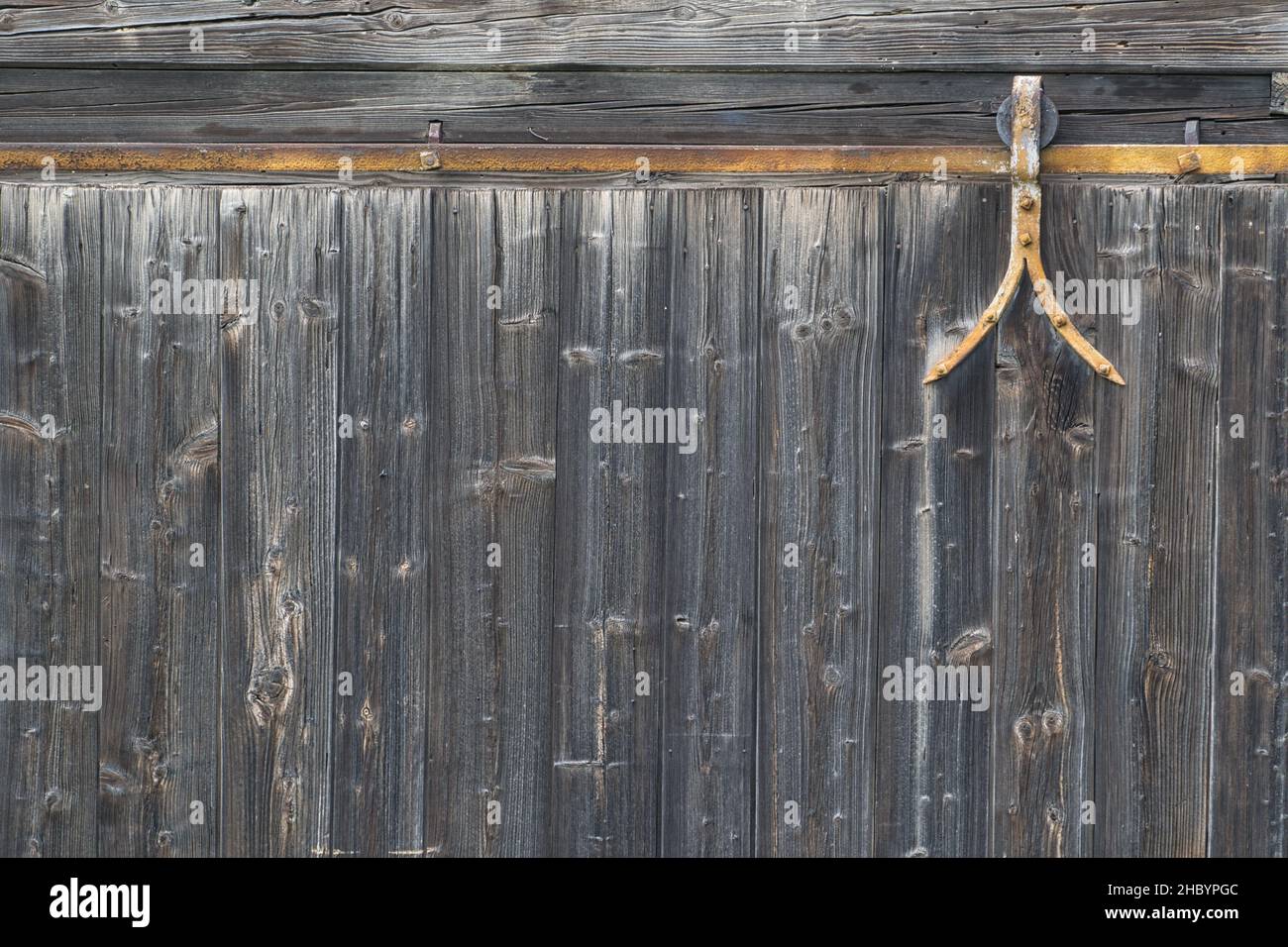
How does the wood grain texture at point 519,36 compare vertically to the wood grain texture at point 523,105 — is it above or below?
above

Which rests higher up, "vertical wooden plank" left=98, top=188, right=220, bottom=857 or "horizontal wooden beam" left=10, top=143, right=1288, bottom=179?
"horizontal wooden beam" left=10, top=143, right=1288, bottom=179

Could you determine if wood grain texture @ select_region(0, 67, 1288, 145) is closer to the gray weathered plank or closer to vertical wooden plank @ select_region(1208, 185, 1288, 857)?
the gray weathered plank

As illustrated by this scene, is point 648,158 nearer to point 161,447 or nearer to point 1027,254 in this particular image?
point 1027,254

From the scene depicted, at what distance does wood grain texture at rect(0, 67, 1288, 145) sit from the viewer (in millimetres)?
2080

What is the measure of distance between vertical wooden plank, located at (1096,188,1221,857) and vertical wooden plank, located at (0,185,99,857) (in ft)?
6.74

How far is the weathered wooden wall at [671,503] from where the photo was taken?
80.6 inches

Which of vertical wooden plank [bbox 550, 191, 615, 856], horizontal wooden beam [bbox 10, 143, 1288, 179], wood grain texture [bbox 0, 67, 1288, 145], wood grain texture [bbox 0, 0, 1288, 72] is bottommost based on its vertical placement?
vertical wooden plank [bbox 550, 191, 615, 856]

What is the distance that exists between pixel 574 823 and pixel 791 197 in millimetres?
1354

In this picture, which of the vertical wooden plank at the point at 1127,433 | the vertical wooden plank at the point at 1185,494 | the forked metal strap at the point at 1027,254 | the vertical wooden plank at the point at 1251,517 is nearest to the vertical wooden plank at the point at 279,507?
the forked metal strap at the point at 1027,254

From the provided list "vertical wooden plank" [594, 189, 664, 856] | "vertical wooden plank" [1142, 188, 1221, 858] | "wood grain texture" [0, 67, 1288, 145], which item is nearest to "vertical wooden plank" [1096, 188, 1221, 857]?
"vertical wooden plank" [1142, 188, 1221, 858]

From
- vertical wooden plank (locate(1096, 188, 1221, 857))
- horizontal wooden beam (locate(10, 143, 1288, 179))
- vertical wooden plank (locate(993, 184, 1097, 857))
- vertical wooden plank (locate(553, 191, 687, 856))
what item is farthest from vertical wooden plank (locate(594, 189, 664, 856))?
vertical wooden plank (locate(1096, 188, 1221, 857))

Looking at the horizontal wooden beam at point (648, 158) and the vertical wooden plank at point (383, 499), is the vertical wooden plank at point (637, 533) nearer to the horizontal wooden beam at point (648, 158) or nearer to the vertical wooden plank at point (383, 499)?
the horizontal wooden beam at point (648, 158)

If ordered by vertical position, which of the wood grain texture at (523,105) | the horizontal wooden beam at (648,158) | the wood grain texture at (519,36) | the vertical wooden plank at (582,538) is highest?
the wood grain texture at (519,36)

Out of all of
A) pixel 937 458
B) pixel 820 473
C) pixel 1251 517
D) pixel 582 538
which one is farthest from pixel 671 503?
pixel 1251 517
